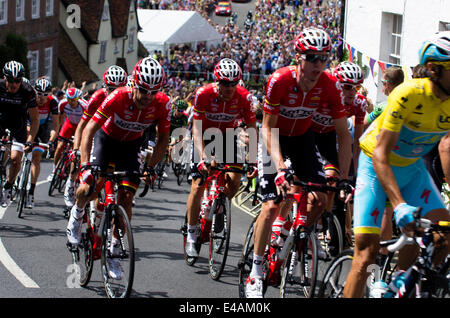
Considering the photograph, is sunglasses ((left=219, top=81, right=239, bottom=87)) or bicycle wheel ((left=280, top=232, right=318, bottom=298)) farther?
sunglasses ((left=219, top=81, right=239, bottom=87))

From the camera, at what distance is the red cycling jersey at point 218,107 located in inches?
359

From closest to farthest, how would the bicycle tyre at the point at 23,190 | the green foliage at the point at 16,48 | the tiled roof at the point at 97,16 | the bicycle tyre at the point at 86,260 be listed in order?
1. the bicycle tyre at the point at 86,260
2. the bicycle tyre at the point at 23,190
3. the green foliage at the point at 16,48
4. the tiled roof at the point at 97,16

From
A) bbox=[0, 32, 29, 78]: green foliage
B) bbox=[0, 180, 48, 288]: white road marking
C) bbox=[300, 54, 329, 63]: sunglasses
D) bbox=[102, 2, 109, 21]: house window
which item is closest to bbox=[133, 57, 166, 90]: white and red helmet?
bbox=[300, 54, 329, 63]: sunglasses

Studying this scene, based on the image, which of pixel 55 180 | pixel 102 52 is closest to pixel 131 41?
pixel 102 52

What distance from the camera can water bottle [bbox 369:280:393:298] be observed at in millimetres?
5246

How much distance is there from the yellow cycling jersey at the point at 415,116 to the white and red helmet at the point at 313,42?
55.5 inches

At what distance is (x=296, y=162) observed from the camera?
7523 millimetres

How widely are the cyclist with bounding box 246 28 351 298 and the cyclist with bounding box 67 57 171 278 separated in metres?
1.19

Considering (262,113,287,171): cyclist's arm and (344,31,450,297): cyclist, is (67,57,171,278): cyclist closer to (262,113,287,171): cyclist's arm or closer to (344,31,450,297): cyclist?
(262,113,287,171): cyclist's arm

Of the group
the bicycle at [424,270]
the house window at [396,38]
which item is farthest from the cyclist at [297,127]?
the house window at [396,38]

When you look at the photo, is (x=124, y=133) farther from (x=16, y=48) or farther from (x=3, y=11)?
(x=3, y=11)

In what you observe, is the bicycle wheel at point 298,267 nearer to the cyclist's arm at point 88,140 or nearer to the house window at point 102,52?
the cyclist's arm at point 88,140

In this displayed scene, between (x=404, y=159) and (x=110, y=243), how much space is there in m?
3.04
